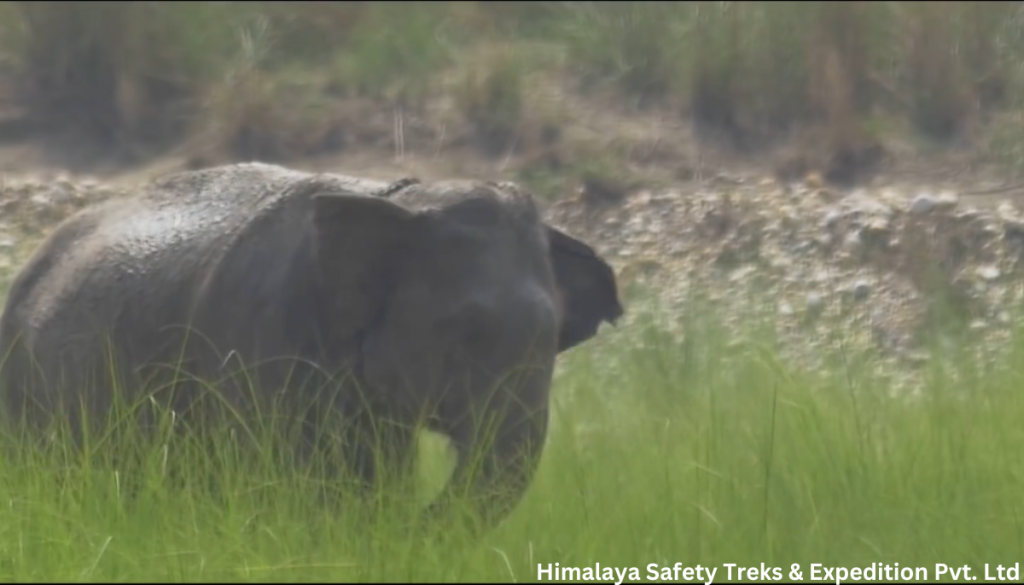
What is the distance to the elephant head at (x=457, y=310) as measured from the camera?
5.00 m

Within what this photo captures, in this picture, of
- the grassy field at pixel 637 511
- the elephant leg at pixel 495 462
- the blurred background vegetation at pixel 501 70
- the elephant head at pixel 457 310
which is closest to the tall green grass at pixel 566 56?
the blurred background vegetation at pixel 501 70

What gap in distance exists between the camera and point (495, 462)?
195 inches

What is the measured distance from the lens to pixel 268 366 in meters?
5.20

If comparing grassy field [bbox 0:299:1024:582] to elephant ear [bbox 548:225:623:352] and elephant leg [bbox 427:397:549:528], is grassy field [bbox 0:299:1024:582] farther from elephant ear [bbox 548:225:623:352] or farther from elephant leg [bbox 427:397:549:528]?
elephant ear [bbox 548:225:623:352]

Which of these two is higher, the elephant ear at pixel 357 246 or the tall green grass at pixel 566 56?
the elephant ear at pixel 357 246

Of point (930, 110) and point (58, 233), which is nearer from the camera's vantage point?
point (58, 233)

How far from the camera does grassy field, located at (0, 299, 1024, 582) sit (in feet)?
15.1

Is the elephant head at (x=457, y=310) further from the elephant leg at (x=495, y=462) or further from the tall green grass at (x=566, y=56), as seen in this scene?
the tall green grass at (x=566, y=56)

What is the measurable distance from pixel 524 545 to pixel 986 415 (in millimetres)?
1626

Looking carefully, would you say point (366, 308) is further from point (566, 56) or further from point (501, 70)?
point (566, 56)

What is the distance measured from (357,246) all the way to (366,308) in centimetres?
16

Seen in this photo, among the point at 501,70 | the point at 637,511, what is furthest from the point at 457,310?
the point at 501,70

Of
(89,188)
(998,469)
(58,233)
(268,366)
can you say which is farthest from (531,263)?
(89,188)

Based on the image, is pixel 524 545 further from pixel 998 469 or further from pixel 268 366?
pixel 998 469
